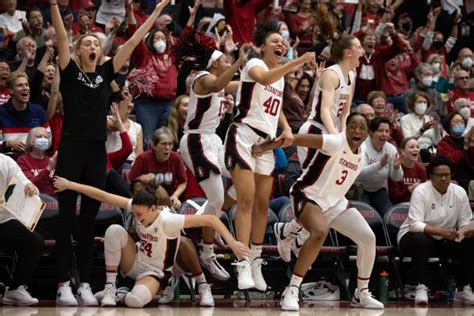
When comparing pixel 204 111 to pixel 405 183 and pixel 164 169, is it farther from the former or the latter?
pixel 405 183

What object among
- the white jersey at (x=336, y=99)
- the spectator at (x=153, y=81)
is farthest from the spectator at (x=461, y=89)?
the white jersey at (x=336, y=99)

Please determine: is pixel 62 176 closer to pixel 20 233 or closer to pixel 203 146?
pixel 20 233

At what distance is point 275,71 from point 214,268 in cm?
220

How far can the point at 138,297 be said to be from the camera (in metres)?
9.61

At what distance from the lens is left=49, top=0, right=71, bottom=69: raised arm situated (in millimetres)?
9453

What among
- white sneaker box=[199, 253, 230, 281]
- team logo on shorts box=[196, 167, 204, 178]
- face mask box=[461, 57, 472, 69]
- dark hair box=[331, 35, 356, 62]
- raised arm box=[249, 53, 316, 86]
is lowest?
white sneaker box=[199, 253, 230, 281]

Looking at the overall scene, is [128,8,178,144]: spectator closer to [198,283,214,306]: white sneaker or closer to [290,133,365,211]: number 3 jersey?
[198,283,214,306]: white sneaker

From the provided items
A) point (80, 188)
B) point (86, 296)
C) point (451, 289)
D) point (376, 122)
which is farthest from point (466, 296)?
point (80, 188)

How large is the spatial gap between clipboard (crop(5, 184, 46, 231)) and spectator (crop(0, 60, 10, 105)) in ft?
9.00

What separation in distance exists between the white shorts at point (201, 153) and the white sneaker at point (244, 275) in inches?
40.9

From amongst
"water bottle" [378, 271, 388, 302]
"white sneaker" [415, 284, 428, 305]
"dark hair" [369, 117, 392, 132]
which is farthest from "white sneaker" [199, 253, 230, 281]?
"dark hair" [369, 117, 392, 132]

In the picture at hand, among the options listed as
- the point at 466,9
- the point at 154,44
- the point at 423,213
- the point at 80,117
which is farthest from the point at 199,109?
the point at 466,9

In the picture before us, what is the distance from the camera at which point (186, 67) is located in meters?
10.3

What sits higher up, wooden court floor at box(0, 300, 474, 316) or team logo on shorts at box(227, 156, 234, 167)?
team logo on shorts at box(227, 156, 234, 167)
